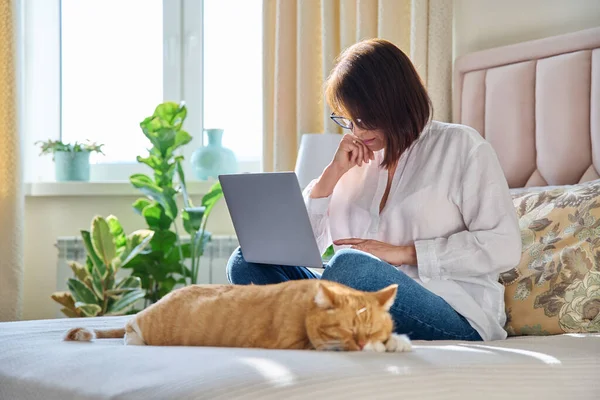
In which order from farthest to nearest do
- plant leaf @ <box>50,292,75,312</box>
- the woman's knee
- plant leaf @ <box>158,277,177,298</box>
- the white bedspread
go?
plant leaf @ <box>158,277,177,298</box>
plant leaf @ <box>50,292,75,312</box>
the woman's knee
the white bedspread

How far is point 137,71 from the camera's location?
13.7 feet

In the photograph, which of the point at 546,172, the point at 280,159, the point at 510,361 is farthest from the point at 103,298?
the point at 510,361

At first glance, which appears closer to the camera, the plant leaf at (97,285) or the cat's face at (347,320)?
the cat's face at (347,320)

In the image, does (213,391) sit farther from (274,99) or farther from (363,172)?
(274,99)

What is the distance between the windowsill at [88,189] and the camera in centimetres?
390

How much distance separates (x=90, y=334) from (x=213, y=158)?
2248mm

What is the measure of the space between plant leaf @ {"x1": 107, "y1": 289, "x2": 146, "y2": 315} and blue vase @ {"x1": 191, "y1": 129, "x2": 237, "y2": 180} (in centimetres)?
78

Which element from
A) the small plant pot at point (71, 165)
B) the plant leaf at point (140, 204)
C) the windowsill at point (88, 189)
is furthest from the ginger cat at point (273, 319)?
the small plant pot at point (71, 165)

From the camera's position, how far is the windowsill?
3.90 m

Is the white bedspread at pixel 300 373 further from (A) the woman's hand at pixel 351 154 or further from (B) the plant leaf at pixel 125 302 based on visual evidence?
(B) the plant leaf at pixel 125 302

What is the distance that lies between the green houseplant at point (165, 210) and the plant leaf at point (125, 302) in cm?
20

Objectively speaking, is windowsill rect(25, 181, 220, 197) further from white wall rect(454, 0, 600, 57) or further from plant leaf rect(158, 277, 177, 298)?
white wall rect(454, 0, 600, 57)

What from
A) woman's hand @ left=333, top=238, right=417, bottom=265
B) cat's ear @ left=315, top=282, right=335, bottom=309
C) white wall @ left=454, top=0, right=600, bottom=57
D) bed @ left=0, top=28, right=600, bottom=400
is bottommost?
bed @ left=0, top=28, right=600, bottom=400

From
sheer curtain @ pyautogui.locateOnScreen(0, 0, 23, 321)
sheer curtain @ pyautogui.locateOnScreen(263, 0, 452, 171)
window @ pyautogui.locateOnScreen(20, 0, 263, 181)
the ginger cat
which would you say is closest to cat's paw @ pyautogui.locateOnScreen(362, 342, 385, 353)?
the ginger cat
